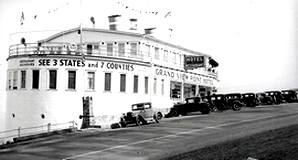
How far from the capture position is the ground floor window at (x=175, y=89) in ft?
157

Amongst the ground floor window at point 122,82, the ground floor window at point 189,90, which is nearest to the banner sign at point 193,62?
the ground floor window at point 189,90

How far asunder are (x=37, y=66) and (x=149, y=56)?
12.6 m

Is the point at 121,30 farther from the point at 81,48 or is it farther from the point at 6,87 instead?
the point at 6,87

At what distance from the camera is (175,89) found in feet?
160

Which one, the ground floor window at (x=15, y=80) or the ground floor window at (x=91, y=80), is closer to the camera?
the ground floor window at (x=15, y=80)

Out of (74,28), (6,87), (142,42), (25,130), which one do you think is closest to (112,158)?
(25,130)

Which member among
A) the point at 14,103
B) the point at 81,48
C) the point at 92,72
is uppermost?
the point at 81,48

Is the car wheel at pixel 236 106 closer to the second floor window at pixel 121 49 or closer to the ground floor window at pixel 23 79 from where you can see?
the second floor window at pixel 121 49

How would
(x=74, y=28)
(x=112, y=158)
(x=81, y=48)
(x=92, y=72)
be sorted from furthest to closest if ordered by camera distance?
(x=74, y=28) < (x=81, y=48) < (x=92, y=72) < (x=112, y=158)

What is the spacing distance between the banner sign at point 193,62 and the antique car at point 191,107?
1141 cm

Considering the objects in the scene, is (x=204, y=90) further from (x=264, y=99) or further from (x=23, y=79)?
(x=23, y=79)

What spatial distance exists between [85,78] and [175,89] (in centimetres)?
1476

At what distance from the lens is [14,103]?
36344 millimetres

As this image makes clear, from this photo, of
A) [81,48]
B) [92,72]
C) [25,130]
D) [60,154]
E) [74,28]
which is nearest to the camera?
[60,154]
